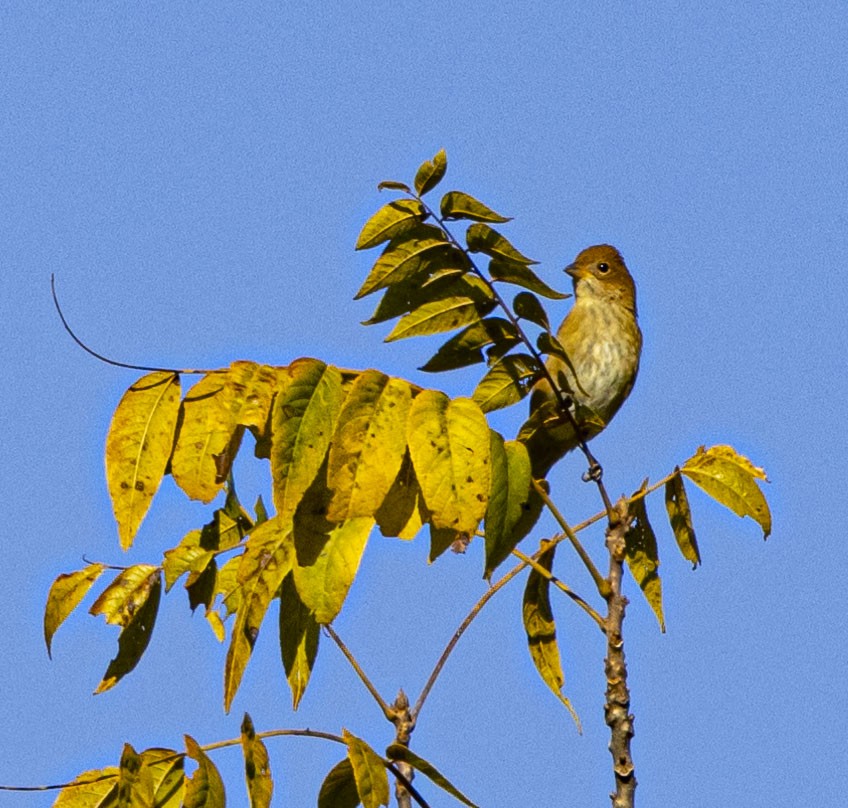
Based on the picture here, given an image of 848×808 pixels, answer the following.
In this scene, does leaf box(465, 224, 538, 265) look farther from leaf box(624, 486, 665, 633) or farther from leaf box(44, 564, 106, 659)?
leaf box(44, 564, 106, 659)

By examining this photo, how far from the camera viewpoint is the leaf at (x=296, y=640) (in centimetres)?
318

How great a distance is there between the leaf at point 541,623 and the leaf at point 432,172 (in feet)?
3.51

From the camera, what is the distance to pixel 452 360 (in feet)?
10.9

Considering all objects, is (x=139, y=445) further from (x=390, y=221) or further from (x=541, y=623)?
(x=541, y=623)

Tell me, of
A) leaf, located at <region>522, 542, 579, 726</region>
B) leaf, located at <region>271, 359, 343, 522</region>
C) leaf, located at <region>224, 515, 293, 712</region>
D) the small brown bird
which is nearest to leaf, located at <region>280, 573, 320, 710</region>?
leaf, located at <region>224, 515, 293, 712</region>

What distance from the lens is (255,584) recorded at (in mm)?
2670

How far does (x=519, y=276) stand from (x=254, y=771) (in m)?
1.34

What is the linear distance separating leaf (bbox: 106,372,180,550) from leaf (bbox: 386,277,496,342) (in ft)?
1.82

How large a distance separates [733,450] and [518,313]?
2.27 ft

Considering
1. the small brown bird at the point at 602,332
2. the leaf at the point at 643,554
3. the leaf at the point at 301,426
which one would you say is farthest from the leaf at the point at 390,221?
the small brown bird at the point at 602,332

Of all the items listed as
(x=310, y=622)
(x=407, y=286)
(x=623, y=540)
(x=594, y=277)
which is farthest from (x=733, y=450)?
(x=594, y=277)

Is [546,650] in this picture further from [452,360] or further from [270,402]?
[270,402]

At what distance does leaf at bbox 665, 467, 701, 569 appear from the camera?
353 cm

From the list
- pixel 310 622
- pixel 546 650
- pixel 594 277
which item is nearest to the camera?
pixel 310 622
